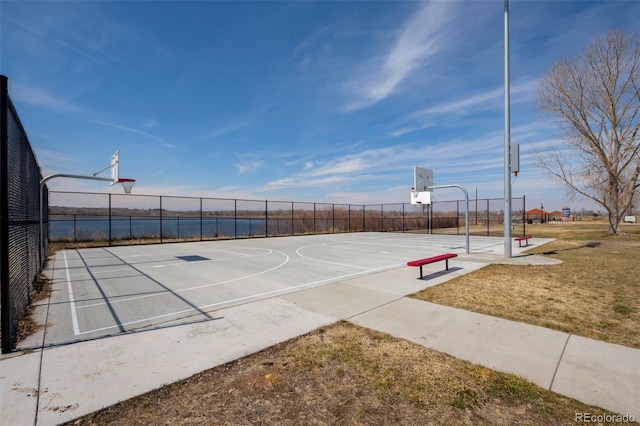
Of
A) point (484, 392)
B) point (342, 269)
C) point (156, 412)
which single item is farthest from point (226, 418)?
point (342, 269)

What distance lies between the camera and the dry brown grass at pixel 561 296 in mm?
4672

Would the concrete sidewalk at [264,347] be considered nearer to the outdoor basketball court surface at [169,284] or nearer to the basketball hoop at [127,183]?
the outdoor basketball court surface at [169,284]

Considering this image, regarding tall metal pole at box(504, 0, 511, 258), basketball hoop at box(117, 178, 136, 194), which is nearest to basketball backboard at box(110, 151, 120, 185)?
basketball hoop at box(117, 178, 136, 194)

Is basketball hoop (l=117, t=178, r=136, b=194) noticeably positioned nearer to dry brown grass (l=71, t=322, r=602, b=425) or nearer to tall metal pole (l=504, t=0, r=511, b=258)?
dry brown grass (l=71, t=322, r=602, b=425)

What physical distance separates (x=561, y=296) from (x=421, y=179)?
37.3 feet

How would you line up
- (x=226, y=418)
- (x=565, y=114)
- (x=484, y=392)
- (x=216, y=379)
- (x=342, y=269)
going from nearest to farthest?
(x=226, y=418), (x=484, y=392), (x=216, y=379), (x=342, y=269), (x=565, y=114)

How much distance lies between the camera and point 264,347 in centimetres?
391

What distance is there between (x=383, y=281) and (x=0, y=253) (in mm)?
6849

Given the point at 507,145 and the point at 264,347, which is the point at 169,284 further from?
the point at 507,145

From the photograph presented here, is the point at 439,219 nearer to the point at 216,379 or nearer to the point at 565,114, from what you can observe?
the point at 565,114

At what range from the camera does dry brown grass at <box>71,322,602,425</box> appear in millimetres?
2561

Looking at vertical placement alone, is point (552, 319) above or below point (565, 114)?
below

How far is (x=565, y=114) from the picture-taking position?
22750 millimetres

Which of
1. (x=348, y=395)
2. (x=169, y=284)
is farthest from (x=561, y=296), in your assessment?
(x=169, y=284)
